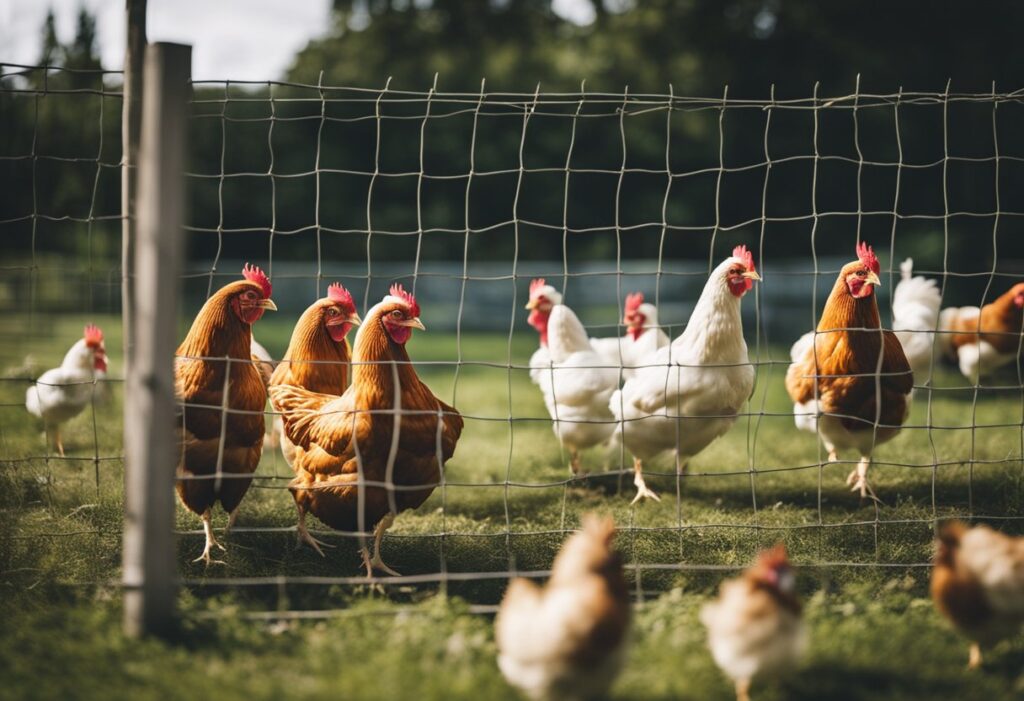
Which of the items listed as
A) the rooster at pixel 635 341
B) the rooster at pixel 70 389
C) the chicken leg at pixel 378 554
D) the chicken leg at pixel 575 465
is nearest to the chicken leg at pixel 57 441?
the rooster at pixel 70 389

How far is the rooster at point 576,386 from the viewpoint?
18.1 ft

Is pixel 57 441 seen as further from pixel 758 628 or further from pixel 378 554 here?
pixel 758 628

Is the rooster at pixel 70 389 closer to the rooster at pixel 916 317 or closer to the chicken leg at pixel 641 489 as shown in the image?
the chicken leg at pixel 641 489

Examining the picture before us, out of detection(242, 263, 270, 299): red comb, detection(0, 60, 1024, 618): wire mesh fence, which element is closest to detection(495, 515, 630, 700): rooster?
detection(0, 60, 1024, 618): wire mesh fence

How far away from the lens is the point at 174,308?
10.1ft

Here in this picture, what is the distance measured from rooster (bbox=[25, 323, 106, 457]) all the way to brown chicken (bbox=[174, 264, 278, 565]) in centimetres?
189

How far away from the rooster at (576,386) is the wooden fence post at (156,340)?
8.97 ft

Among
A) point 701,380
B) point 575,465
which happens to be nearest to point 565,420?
point 575,465

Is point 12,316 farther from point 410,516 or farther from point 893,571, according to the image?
point 893,571

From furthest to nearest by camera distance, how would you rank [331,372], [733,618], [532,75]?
[532,75] → [331,372] → [733,618]

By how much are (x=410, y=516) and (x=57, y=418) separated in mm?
2686

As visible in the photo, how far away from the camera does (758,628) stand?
2697 mm

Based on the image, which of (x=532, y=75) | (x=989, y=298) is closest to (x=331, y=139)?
(x=532, y=75)

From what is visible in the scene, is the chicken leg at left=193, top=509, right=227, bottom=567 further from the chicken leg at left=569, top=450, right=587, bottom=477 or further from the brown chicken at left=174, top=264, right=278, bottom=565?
the chicken leg at left=569, top=450, right=587, bottom=477
